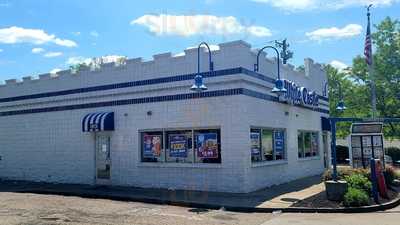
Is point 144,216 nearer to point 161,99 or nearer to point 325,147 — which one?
point 161,99

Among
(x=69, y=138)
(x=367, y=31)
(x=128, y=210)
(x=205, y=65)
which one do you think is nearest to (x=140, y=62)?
(x=205, y=65)

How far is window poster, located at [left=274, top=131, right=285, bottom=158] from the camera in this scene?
723 inches

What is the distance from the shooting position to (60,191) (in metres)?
17.0

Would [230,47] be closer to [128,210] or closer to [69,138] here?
[128,210]

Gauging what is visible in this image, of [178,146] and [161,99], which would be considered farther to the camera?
[161,99]

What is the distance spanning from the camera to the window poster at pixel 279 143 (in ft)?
60.3

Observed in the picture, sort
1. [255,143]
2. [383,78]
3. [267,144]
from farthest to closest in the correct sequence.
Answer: [383,78] < [267,144] < [255,143]

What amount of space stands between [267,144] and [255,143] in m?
1.22

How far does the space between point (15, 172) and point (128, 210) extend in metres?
11.4

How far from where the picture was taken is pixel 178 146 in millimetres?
17016

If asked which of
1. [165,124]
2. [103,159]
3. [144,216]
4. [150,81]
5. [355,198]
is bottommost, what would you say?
[144,216]

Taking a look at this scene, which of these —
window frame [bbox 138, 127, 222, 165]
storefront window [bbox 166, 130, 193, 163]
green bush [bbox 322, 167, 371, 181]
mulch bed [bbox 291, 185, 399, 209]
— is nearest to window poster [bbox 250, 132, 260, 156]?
window frame [bbox 138, 127, 222, 165]

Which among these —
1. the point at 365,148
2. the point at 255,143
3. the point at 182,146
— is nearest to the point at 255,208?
the point at 255,143

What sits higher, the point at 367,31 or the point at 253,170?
the point at 367,31
